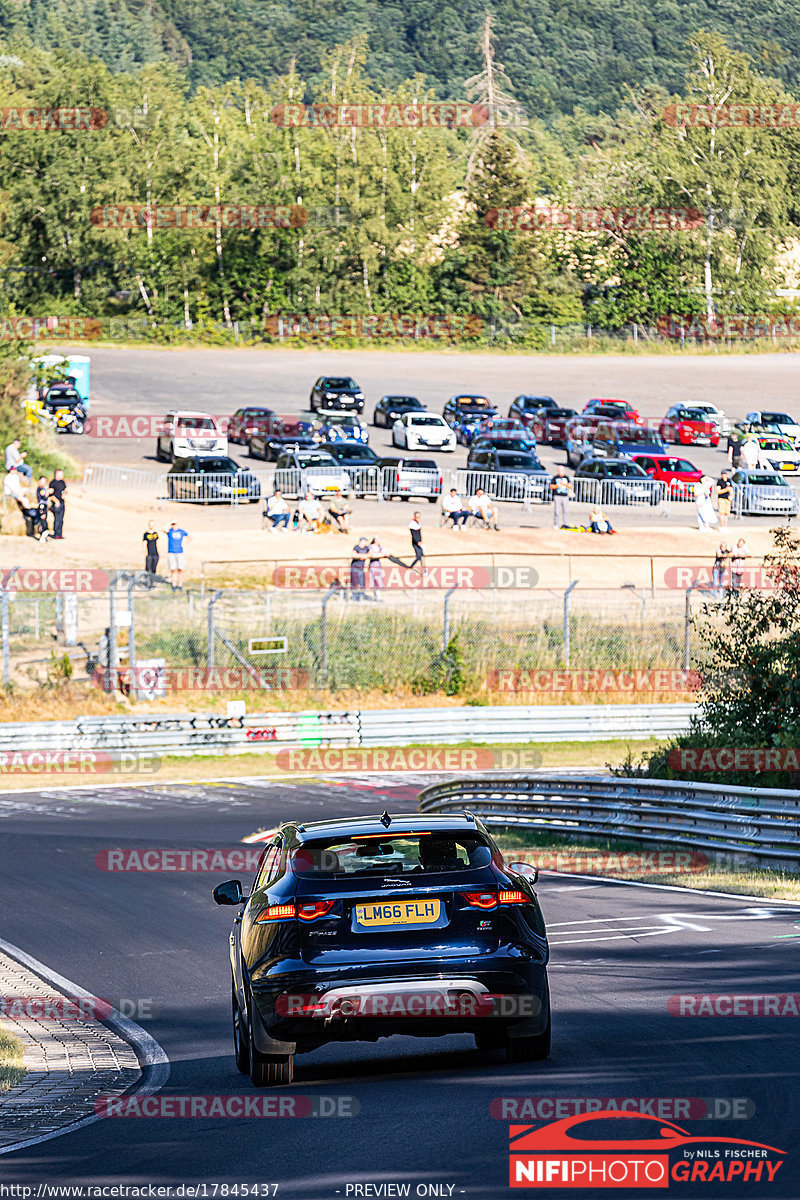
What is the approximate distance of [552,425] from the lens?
63344mm

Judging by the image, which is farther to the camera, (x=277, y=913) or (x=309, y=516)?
(x=309, y=516)

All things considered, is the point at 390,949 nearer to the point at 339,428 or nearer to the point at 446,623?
the point at 446,623

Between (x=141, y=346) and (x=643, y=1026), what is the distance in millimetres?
82028

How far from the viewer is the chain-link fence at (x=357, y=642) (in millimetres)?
34500

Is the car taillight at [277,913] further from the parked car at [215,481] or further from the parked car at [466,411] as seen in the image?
the parked car at [466,411]

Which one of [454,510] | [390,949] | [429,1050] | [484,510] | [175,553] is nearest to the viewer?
[390,949]

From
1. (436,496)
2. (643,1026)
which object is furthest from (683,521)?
(643,1026)

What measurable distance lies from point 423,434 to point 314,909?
5296 centimetres

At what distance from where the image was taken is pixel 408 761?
106 feet

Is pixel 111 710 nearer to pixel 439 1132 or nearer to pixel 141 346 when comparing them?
pixel 439 1132

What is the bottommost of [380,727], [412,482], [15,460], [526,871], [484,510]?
[380,727]

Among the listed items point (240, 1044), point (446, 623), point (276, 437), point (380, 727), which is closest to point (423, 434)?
point (276, 437)

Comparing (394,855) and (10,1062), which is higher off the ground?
(394,855)

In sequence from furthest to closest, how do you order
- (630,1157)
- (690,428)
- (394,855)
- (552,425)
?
(690,428) < (552,425) < (394,855) < (630,1157)
